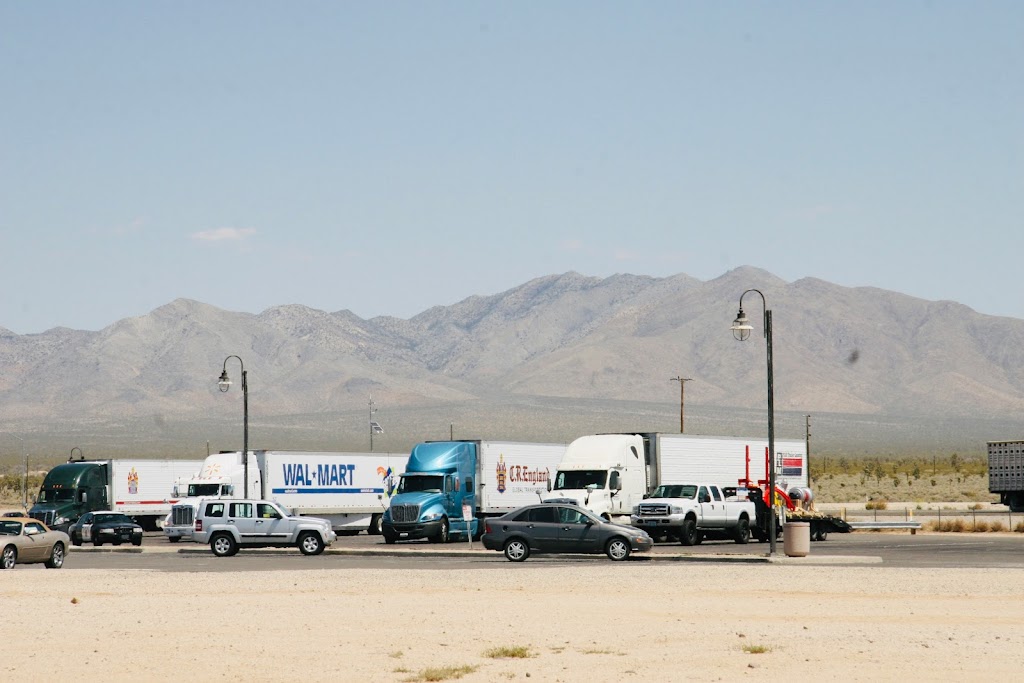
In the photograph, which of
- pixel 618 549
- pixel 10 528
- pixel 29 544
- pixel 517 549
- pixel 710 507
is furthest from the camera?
pixel 710 507

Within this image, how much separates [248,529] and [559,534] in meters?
9.87

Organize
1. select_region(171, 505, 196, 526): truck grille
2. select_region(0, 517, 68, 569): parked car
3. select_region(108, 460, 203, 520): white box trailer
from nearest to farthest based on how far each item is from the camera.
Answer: select_region(0, 517, 68, 569): parked car → select_region(171, 505, 196, 526): truck grille → select_region(108, 460, 203, 520): white box trailer

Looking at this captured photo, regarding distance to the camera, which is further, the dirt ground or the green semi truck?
the green semi truck

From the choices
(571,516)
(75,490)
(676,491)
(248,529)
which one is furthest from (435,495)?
(75,490)

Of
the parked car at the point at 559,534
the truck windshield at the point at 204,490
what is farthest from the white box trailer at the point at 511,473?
the parked car at the point at 559,534

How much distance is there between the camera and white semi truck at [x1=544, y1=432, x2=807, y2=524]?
4659 cm

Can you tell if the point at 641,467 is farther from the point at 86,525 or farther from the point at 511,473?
the point at 86,525

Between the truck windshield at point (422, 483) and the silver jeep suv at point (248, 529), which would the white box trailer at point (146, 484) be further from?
the silver jeep suv at point (248, 529)

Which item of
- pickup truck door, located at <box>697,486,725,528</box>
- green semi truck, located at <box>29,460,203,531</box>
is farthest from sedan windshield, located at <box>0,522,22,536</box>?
green semi truck, located at <box>29,460,203,531</box>

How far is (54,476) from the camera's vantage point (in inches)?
2415

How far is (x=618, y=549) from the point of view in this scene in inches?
1425

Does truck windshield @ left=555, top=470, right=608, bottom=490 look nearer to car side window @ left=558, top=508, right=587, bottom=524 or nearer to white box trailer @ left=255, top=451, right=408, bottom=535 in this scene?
car side window @ left=558, top=508, right=587, bottom=524

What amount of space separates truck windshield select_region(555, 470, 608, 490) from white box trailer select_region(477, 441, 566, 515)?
273 centimetres

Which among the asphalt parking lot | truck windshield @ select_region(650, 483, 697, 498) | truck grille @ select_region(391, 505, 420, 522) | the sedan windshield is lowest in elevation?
the asphalt parking lot
